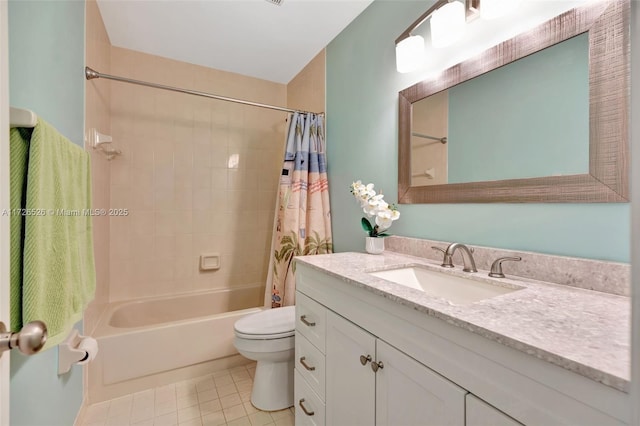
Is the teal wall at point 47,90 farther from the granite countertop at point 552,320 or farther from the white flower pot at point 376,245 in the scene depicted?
the white flower pot at point 376,245

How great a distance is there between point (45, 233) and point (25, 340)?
42cm

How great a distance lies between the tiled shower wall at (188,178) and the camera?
7.23 feet

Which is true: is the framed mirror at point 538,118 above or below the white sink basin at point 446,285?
above

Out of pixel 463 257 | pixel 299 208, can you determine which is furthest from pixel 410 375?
pixel 299 208

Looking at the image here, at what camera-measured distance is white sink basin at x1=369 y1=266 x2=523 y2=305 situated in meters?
0.96

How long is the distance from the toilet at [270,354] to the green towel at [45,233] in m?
0.78

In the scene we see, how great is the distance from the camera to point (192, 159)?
2426 mm

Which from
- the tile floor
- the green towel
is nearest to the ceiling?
the green towel

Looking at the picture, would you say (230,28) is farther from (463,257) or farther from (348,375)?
(348,375)

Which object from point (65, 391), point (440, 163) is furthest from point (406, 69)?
point (65, 391)

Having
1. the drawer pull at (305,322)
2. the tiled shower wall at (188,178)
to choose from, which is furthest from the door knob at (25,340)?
the tiled shower wall at (188,178)

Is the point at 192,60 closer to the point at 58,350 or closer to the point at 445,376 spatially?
the point at 58,350

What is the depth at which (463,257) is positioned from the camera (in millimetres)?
1126

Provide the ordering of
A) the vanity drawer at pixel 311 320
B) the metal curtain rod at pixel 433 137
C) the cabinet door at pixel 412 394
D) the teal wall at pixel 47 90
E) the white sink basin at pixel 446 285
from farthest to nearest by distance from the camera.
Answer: the metal curtain rod at pixel 433 137 < the vanity drawer at pixel 311 320 < the white sink basin at pixel 446 285 < the teal wall at pixel 47 90 < the cabinet door at pixel 412 394
